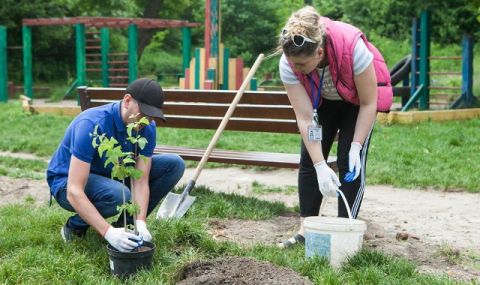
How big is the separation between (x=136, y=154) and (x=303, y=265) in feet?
3.63

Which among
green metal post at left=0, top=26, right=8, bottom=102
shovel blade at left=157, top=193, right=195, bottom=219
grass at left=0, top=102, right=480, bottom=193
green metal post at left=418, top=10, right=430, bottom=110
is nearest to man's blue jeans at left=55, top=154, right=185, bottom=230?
shovel blade at left=157, top=193, right=195, bottom=219

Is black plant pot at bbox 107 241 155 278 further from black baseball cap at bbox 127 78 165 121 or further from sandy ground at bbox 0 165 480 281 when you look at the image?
sandy ground at bbox 0 165 480 281

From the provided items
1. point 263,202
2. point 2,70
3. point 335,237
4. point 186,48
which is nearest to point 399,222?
point 263,202

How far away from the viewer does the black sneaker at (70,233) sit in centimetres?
374

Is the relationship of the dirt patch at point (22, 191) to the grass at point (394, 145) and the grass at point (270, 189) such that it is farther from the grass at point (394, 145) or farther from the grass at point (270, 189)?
the grass at point (270, 189)

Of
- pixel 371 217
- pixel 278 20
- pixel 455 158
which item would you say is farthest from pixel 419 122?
pixel 278 20

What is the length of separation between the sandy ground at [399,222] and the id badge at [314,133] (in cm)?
78

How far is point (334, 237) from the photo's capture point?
328 centimetres

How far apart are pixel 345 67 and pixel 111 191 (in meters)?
1.40

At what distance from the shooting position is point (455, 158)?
23.1 feet

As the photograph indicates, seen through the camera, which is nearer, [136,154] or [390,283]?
[390,283]

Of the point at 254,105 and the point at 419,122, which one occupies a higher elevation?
the point at 254,105

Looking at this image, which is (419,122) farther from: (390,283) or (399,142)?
(390,283)

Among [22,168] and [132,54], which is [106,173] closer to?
[22,168]
